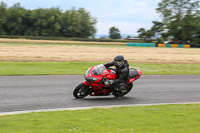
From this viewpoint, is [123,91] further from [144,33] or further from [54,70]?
[144,33]

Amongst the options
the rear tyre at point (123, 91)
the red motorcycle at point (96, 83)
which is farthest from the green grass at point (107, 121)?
the rear tyre at point (123, 91)

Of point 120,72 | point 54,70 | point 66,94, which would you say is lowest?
point 66,94

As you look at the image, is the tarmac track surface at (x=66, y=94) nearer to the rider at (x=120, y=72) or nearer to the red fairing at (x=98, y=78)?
the red fairing at (x=98, y=78)

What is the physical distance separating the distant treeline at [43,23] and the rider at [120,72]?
64.5 m

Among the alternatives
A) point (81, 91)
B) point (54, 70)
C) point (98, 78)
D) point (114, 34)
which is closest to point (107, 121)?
point (98, 78)

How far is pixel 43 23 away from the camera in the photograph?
75.8 metres

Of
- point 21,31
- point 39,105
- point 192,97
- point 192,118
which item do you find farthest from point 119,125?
point 21,31

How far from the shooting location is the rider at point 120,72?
9.13 metres

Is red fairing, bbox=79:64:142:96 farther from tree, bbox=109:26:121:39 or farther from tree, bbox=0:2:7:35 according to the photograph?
tree, bbox=109:26:121:39

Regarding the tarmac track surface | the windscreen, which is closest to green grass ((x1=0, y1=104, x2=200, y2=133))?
the tarmac track surface

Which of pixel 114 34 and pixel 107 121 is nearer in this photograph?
pixel 107 121

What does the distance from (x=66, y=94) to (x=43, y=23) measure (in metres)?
68.5

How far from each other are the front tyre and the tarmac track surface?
170mm

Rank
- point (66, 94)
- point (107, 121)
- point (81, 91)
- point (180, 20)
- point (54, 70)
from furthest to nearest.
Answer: point (180, 20)
point (54, 70)
point (66, 94)
point (81, 91)
point (107, 121)
